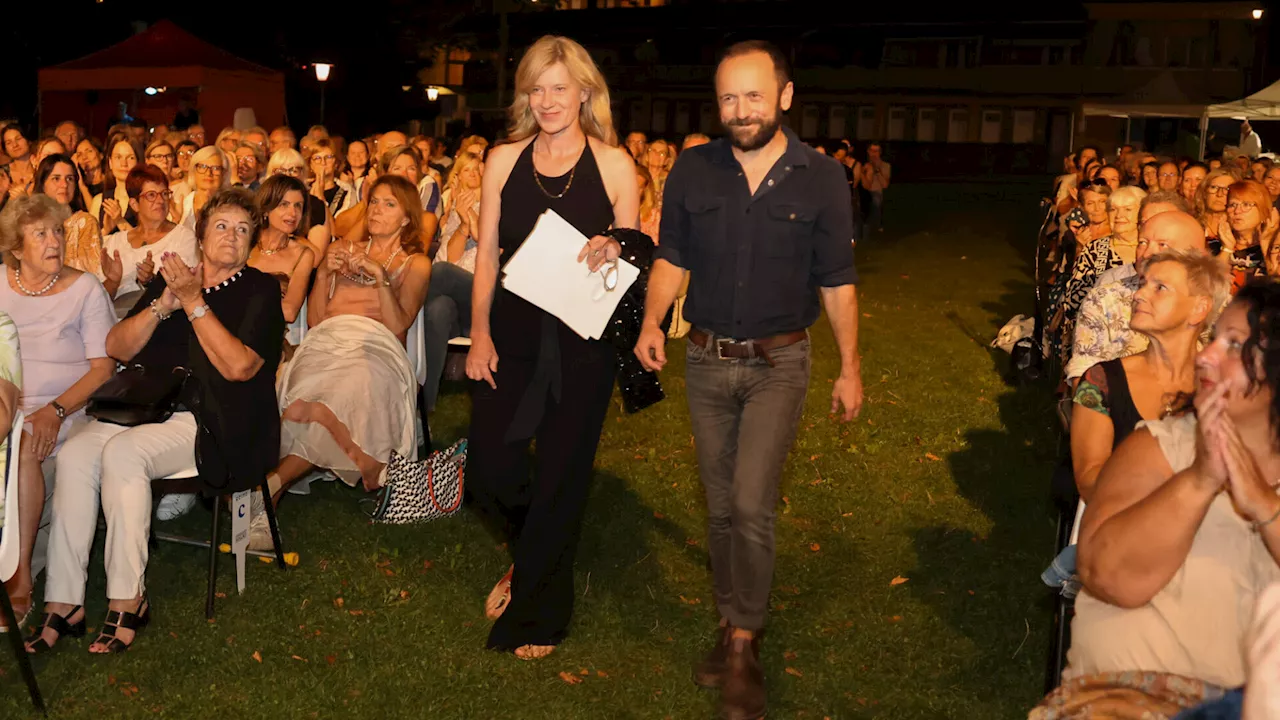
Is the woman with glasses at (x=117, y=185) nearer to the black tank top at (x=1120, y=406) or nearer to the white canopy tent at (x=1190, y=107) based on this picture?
the black tank top at (x=1120, y=406)

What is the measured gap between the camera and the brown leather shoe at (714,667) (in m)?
4.92

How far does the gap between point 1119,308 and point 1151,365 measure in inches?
69.3

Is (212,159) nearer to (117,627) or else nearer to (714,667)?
(117,627)

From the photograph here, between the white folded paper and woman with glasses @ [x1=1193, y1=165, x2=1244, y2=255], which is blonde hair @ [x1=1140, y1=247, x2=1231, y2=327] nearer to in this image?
the white folded paper

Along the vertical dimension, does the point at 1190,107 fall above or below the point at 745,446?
above

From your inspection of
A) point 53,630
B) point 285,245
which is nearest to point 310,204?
point 285,245

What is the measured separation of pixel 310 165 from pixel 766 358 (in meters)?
8.07

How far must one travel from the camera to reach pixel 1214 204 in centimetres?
1070

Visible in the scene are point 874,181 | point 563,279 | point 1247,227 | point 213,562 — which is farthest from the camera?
point 874,181

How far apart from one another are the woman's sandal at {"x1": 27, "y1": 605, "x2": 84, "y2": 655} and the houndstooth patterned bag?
5.61 feet

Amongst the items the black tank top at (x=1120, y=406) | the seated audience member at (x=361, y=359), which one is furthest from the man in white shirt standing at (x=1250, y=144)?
the black tank top at (x=1120, y=406)

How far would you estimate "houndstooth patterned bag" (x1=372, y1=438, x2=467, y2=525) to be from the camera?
21.6ft

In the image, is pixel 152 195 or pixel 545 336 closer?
pixel 545 336

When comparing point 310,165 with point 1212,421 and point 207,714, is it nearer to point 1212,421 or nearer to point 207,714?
point 207,714
